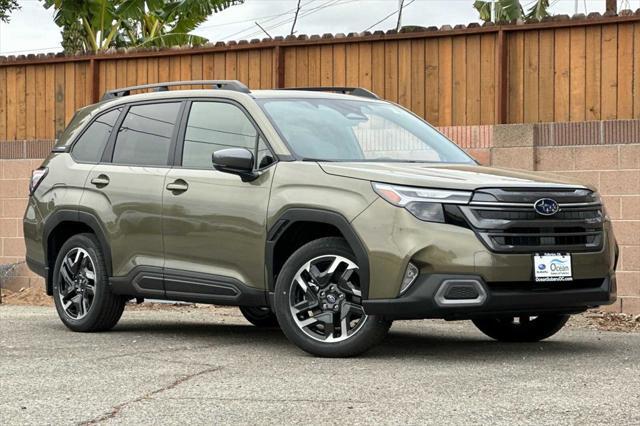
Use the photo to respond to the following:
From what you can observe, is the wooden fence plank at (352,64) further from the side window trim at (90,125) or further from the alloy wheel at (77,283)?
the alloy wheel at (77,283)

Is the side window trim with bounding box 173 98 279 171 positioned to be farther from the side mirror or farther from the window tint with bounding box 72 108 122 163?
the window tint with bounding box 72 108 122 163

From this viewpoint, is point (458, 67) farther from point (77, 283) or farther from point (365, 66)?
point (77, 283)

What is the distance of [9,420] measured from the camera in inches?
228

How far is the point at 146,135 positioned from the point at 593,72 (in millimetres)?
4871

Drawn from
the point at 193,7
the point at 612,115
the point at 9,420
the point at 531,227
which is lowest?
the point at 9,420

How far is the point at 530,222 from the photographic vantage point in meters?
7.55

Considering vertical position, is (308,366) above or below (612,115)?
below

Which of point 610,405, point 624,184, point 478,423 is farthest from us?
point 624,184

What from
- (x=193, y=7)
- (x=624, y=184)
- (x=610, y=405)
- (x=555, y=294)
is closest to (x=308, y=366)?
(x=555, y=294)

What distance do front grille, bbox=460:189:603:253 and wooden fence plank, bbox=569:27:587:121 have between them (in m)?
4.52

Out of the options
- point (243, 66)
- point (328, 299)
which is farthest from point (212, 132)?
point (243, 66)

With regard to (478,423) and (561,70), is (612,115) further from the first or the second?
(478,423)

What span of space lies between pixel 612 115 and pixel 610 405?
21.2 ft

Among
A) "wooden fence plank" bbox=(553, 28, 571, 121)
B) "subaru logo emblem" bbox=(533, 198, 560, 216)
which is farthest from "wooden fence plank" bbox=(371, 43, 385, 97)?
"subaru logo emblem" bbox=(533, 198, 560, 216)
